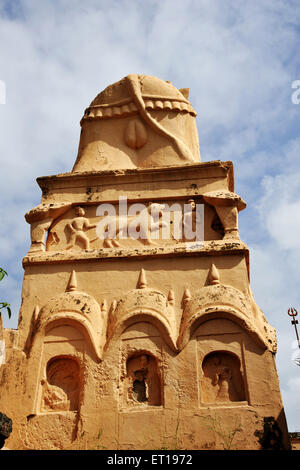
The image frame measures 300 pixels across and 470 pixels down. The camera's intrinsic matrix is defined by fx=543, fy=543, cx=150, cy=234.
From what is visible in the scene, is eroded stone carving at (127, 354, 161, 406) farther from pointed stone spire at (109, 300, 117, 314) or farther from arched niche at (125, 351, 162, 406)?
pointed stone spire at (109, 300, 117, 314)

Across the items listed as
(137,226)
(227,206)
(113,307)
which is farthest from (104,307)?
(227,206)

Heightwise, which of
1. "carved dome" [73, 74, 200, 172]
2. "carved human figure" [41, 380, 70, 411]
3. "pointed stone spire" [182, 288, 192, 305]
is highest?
"carved dome" [73, 74, 200, 172]

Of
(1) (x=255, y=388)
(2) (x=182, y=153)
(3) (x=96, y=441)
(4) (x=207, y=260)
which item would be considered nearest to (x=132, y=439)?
(3) (x=96, y=441)

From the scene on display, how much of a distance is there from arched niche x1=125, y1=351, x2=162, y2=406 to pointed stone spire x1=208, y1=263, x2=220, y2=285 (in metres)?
1.45

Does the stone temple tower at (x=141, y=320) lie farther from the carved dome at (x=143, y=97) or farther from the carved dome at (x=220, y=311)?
the carved dome at (x=143, y=97)

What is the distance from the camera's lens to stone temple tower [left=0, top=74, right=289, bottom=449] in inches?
274

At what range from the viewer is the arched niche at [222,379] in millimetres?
7160

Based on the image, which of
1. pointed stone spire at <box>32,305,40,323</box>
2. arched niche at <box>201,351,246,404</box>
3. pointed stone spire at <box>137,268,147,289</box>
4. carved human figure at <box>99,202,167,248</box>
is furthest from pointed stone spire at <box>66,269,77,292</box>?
arched niche at <box>201,351,246,404</box>

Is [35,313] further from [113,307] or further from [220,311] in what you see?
[220,311]

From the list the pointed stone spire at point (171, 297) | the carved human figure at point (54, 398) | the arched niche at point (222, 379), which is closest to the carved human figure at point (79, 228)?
the pointed stone spire at point (171, 297)

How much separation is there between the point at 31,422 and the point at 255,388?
2972 millimetres

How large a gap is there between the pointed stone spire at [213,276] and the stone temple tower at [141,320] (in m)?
0.03

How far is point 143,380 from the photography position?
24.3ft

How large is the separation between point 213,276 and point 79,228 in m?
2.46
